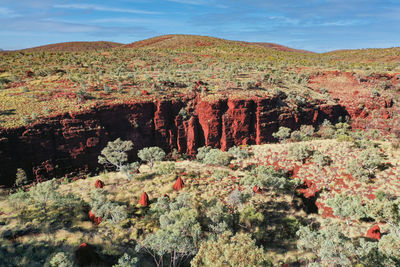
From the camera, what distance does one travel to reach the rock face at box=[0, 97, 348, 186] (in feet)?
70.7

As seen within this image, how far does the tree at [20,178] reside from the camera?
1986cm

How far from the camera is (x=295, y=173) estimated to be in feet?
71.9

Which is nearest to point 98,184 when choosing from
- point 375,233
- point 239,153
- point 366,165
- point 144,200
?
point 144,200

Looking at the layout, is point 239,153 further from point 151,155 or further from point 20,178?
point 20,178

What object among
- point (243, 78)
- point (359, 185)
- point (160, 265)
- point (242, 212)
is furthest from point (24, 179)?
point (243, 78)

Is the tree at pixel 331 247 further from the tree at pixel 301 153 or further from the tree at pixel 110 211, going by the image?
the tree at pixel 301 153

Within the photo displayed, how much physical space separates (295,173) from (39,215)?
2094cm

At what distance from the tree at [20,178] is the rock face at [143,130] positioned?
0.94 metres

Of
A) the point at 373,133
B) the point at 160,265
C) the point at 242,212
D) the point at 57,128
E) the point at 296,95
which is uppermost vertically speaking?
the point at 296,95

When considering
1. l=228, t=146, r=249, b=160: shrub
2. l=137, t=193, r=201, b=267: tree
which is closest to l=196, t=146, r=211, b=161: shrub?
l=228, t=146, r=249, b=160: shrub

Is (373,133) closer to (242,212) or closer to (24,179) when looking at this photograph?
(242,212)

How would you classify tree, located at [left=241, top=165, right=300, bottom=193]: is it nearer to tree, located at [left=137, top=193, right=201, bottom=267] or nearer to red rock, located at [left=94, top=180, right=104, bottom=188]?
tree, located at [left=137, top=193, right=201, bottom=267]

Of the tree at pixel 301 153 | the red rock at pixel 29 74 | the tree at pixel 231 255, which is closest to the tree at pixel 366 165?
the tree at pixel 301 153

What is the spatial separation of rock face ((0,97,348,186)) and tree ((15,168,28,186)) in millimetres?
945
